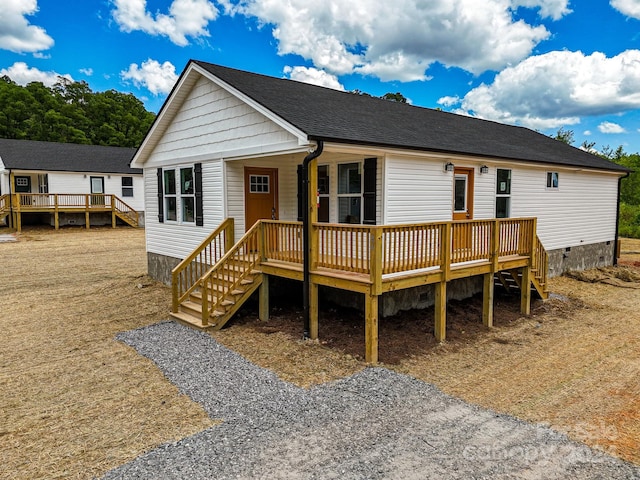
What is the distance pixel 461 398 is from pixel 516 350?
264 centimetres

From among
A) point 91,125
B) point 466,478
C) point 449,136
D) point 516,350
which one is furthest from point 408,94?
point 466,478

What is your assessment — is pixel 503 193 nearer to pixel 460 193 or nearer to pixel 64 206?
pixel 460 193

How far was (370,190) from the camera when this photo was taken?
8.66m

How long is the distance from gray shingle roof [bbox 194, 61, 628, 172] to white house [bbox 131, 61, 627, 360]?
0.05 m

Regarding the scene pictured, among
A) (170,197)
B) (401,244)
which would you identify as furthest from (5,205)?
(401,244)

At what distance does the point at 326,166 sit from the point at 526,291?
5445 mm

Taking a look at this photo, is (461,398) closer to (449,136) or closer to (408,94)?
(449,136)

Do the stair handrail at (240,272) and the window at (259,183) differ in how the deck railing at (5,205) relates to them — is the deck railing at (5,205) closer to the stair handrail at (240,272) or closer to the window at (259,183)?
the window at (259,183)

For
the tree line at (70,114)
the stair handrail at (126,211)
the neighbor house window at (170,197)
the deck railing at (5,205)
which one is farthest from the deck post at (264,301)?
the tree line at (70,114)

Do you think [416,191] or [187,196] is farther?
[187,196]

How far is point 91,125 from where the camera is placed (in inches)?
2004

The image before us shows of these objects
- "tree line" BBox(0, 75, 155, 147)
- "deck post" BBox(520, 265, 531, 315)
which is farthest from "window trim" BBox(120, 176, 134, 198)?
"deck post" BBox(520, 265, 531, 315)

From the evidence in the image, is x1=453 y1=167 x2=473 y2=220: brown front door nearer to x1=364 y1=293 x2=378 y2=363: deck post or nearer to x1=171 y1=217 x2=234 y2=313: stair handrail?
x1=364 y1=293 x2=378 y2=363: deck post

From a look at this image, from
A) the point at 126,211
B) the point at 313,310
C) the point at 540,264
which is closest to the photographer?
the point at 313,310
